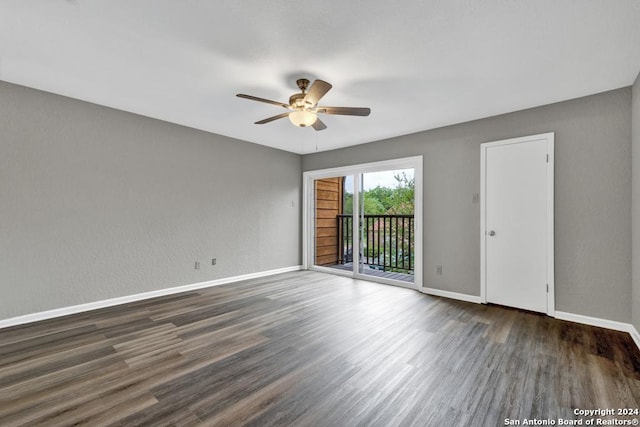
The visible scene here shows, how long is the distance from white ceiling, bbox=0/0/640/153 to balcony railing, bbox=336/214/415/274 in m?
2.14

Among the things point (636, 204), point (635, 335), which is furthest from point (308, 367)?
point (636, 204)

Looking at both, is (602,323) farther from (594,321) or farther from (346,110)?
(346,110)

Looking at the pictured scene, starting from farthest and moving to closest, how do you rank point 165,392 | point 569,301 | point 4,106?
point 569,301
point 4,106
point 165,392

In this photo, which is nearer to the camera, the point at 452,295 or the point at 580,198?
the point at 580,198

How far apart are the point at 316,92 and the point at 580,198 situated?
118 inches

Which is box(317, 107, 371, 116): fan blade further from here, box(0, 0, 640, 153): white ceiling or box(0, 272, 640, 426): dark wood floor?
box(0, 272, 640, 426): dark wood floor

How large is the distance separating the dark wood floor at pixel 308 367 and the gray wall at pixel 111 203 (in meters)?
0.51

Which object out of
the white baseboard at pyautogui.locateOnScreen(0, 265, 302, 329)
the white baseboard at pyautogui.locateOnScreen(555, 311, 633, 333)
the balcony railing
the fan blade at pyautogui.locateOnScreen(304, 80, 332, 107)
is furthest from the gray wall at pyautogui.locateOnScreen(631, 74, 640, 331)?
the white baseboard at pyautogui.locateOnScreen(0, 265, 302, 329)

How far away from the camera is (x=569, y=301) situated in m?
3.12

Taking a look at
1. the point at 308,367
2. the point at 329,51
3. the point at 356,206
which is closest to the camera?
the point at 308,367

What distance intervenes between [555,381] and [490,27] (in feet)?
8.09

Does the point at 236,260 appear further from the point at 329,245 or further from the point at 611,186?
the point at 611,186

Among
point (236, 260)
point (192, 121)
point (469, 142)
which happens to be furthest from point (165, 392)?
point (469, 142)

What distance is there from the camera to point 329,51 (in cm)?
226
